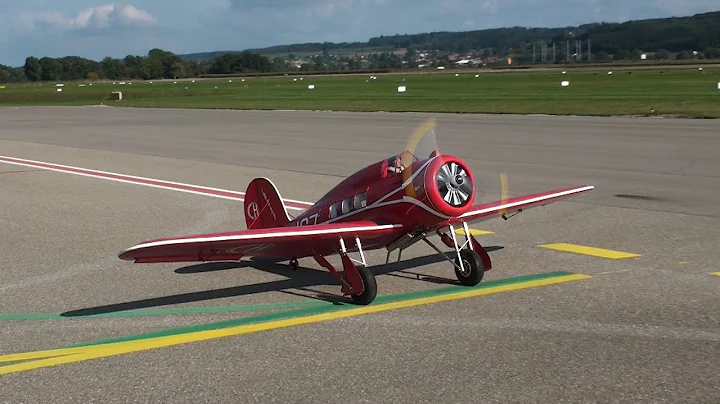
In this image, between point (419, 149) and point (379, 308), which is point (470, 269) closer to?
point (379, 308)

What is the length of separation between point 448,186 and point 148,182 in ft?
39.6

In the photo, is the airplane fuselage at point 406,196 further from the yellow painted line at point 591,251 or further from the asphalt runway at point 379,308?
the yellow painted line at point 591,251

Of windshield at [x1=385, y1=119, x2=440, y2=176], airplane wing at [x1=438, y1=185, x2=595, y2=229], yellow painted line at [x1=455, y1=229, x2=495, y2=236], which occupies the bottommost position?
yellow painted line at [x1=455, y1=229, x2=495, y2=236]

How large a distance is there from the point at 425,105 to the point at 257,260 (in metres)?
37.4

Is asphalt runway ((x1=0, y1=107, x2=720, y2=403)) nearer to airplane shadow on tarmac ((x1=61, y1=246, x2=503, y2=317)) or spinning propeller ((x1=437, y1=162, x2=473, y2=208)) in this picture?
airplane shadow on tarmac ((x1=61, y1=246, x2=503, y2=317))

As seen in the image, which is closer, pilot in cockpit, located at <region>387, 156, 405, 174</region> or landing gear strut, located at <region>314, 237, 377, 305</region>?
landing gear strut, located at <region>314, 237, 377, 305</region>

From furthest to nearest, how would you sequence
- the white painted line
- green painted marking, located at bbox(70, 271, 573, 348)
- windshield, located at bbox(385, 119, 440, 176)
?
1. the white painted line
2. windshield, located at bbox(385, 119, 440, 176)
3. green painted marking, located at bbox(70, 271, 573, 348)

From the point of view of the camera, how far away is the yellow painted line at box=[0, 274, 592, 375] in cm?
684

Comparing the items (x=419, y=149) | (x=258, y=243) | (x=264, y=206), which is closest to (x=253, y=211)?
(x=264, y=206)

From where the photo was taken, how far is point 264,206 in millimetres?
10359

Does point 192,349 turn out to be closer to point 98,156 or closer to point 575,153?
point 575,153

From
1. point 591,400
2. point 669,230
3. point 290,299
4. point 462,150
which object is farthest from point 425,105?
point 591,400

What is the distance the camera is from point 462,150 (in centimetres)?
2397

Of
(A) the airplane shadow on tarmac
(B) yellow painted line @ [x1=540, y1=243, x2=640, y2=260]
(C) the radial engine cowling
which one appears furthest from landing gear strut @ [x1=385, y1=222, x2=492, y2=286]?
(B) yellow painted line @ [x1=540, y1=243, x2=640, y2=260]
